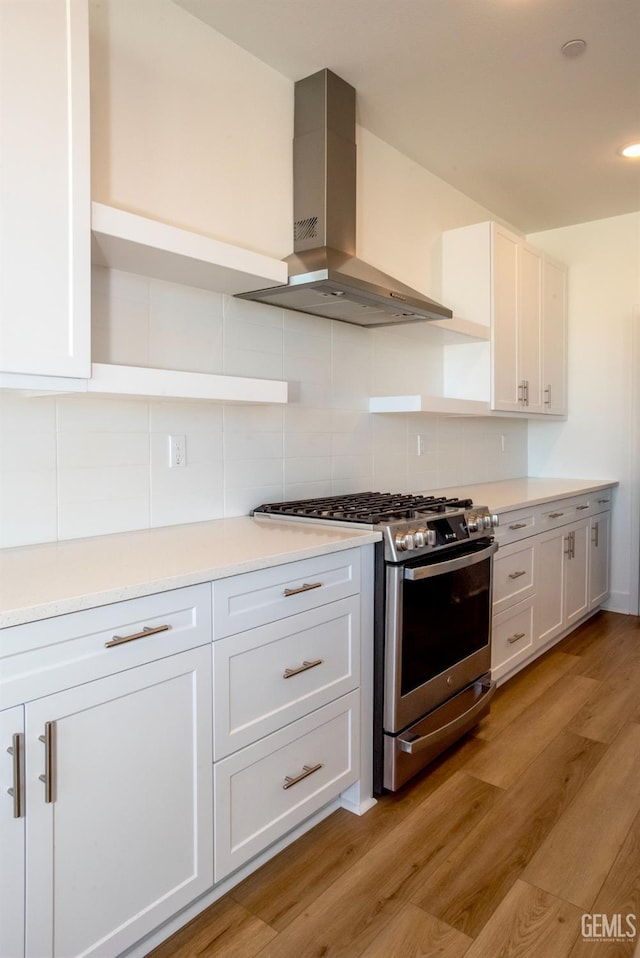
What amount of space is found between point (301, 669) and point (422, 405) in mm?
1449

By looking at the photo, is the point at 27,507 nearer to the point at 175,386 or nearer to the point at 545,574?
the point at 175,386

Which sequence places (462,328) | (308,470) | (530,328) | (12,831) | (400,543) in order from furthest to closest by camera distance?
1. (530,328)
2. (462,328)
3. (308,470)
4. (400,543)
5. (12,831)

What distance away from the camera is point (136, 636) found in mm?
1297

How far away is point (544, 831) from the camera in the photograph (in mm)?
1874

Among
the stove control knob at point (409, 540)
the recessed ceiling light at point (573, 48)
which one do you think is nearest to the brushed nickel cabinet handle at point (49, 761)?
the stove control knob at point (409, 540)

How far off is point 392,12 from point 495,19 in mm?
351

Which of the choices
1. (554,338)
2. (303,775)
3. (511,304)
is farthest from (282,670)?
(554,338)

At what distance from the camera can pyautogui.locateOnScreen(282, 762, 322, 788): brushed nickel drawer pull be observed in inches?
66.9

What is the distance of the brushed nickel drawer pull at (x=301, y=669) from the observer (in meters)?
1.67

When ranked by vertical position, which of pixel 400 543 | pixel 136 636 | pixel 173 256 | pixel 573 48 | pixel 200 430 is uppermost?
pixel 573 48

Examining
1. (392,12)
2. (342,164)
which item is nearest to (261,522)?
(342,164)

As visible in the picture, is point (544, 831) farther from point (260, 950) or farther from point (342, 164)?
point (342, 164)

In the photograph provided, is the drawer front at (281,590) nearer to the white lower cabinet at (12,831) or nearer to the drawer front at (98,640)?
the drawer front at (98,640)

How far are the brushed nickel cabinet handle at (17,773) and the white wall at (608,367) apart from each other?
403cm
